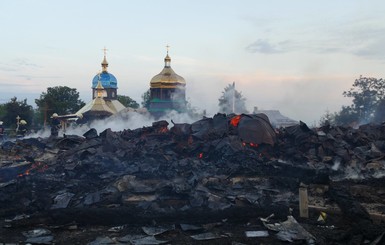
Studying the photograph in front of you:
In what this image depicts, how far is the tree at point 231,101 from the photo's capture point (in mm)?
50406

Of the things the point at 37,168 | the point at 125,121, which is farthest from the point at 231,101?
the point at 37,168

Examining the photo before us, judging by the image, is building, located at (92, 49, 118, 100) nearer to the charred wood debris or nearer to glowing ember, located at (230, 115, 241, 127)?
the charred wood debris

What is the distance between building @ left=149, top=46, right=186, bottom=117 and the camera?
41.1 meters

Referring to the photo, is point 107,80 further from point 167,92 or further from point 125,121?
point 125,121

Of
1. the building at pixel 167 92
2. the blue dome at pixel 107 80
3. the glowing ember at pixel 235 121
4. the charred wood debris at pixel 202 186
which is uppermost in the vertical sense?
the blue dome at pixel 107 80

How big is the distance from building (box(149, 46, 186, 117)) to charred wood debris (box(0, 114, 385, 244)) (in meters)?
19.4

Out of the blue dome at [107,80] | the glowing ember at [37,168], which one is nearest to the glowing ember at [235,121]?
the glowing ember at [37,168]

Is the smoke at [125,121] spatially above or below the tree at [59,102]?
below

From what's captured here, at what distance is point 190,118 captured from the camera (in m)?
38.1

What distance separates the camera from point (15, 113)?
156 ft

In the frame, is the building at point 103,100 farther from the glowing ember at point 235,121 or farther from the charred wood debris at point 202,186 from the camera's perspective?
the glowing ember at point 235,121

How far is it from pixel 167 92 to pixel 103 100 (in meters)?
6.88

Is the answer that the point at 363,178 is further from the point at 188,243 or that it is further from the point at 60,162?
the point at 60,162

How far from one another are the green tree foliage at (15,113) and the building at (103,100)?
8282mm
